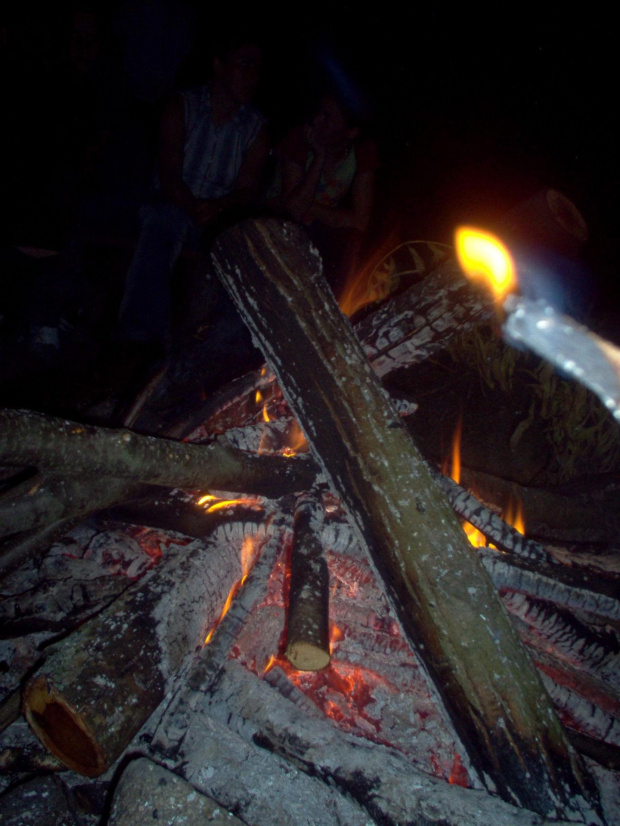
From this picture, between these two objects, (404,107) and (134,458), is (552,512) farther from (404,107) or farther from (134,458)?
(404,107)

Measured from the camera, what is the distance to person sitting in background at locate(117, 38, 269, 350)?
3.61 m

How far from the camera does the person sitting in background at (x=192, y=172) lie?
11.8 ft

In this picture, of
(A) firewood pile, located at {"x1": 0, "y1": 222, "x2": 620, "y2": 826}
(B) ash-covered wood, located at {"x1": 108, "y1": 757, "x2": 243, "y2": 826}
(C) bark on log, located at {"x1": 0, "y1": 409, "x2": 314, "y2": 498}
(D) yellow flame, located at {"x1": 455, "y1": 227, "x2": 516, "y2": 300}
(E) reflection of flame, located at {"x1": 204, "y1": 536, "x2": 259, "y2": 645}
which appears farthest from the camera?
(D) yellow flame, located at {"x1": 455, "y1": 227, "x2": 516, "y2": 300}

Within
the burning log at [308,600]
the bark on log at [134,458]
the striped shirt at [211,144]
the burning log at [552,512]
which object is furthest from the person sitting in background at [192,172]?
the burning log at [552,512]

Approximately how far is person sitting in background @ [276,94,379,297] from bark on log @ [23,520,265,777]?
314 centimetres

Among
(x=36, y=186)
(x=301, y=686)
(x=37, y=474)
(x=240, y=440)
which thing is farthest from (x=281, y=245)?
(x=36, y=186)

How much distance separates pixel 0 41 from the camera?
3365 millimetres

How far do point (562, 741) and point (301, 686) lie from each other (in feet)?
3.44

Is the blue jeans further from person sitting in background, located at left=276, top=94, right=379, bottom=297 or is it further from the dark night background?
person sitting in background, located at left=276, top=94, right=379, bottom=297

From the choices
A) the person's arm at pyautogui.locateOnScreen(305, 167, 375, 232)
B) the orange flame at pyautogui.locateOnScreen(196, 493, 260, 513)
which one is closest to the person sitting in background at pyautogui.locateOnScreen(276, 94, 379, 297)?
the person's arm at pyautogui.locateOnScreen(305, 167, 375, 232)

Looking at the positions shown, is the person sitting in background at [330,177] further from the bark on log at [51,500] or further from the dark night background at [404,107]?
the bark on log at [51,500]

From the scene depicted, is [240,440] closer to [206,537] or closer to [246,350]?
[206,537]

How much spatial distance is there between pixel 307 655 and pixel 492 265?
2.32 meters

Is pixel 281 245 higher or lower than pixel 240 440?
higher
